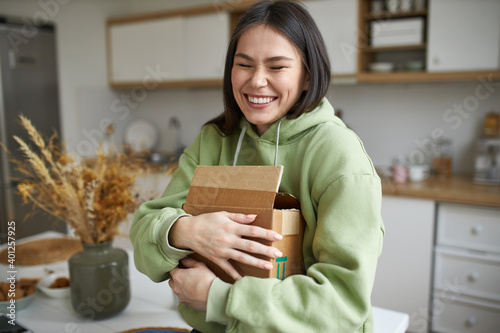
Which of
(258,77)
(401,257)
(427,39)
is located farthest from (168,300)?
(427,39)

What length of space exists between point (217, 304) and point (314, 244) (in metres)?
0.20

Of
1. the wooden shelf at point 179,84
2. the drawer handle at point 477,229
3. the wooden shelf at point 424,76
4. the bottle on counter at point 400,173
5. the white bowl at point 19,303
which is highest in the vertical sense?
the wooden shelf at point 179,84

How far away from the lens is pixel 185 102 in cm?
383

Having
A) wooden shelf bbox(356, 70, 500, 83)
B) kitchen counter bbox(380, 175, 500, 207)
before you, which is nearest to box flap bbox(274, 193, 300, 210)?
kitchen counter bbox(380, 175, 500, 207)

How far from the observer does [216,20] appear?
3225 millimetres

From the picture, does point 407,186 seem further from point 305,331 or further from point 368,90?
point 305,331

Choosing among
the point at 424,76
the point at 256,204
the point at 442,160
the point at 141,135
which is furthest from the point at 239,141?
the point at 141,135

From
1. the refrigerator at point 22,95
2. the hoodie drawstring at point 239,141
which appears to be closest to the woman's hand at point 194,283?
the hoodie drawstring at point 239,141

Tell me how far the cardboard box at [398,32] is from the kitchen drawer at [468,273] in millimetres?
1262

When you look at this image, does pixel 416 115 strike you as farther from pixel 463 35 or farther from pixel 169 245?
pixel 169 245

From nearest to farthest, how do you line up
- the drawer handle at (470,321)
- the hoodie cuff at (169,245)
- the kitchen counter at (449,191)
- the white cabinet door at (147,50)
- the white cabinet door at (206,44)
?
1. the hoodie cuff at (169,245)
2. the kitchen counter at (449,191)
3. the drawer handle at (470,321)
4. the white cabinet door at (206,44)
5. the white cabinet door at (147,50)

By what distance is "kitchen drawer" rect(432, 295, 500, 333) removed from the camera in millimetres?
2213

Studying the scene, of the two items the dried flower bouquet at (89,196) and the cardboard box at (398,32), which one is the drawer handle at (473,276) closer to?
the cardboard box at (398,32)

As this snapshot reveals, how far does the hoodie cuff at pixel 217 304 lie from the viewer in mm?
734
